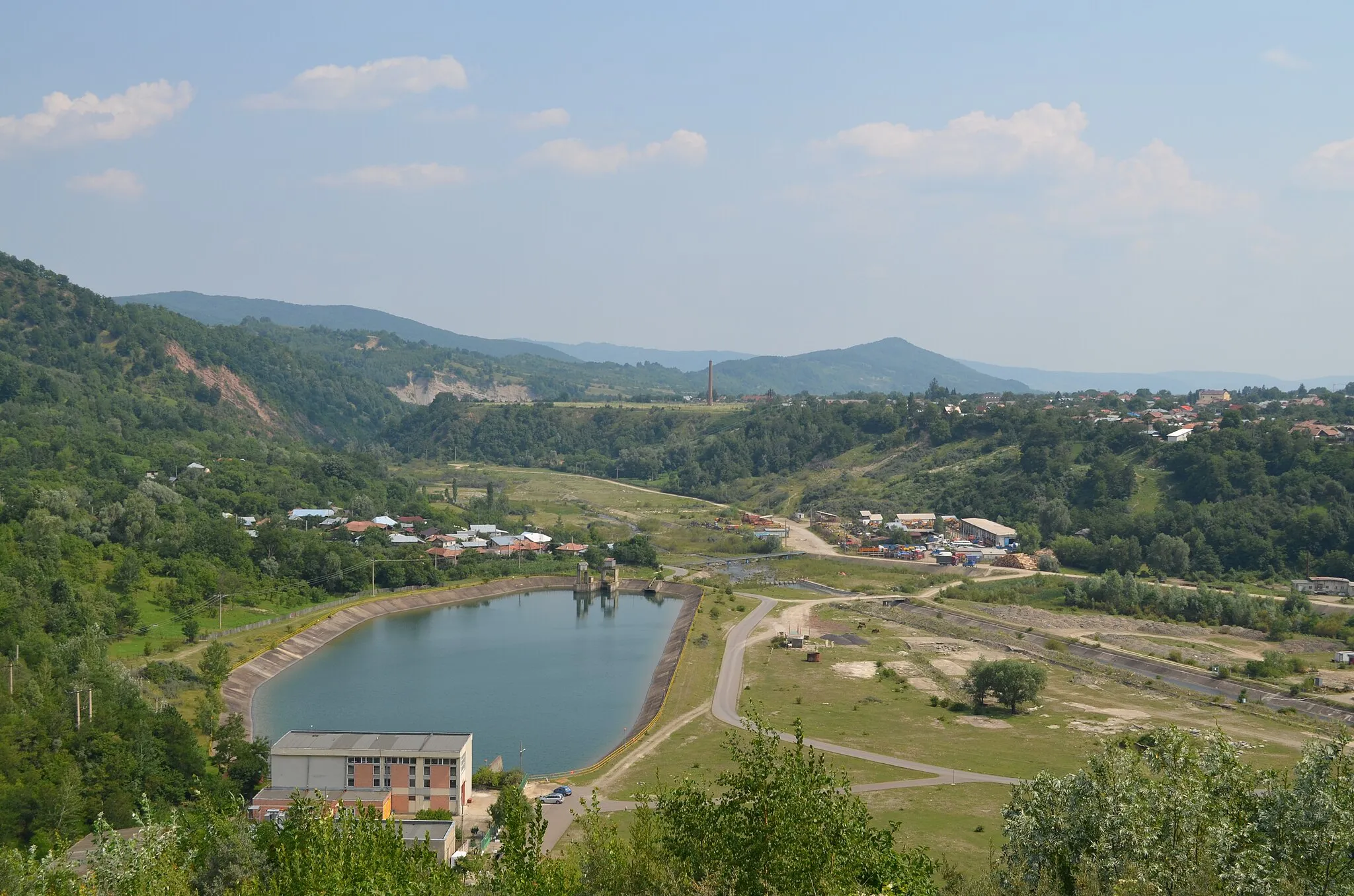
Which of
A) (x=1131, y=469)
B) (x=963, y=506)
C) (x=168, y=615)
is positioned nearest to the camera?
(x=168, y=615)

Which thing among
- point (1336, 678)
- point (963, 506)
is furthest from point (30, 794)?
point (963, 506)

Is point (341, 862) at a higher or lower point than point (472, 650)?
higher

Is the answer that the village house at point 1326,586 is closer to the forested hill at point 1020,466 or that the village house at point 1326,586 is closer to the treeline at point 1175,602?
the forested hill at point 1020,466

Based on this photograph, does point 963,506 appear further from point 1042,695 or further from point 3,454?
point 3,454

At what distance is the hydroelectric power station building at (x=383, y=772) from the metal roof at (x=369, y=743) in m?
0.03

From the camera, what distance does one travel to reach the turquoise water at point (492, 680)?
38.6 meters

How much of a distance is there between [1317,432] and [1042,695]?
52712mm

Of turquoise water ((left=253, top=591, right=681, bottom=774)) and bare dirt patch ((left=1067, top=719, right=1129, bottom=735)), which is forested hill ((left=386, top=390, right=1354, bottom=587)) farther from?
turquoise water ((left=253, top=591, right=681, bottom=774))

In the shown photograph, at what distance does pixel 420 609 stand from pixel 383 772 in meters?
33.4

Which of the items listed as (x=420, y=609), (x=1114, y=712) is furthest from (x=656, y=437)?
(x=1114, y=712)

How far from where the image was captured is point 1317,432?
3221 inches

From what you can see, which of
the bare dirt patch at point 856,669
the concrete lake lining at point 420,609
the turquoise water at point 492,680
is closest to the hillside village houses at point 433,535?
the concrete lake lining at point 420,609

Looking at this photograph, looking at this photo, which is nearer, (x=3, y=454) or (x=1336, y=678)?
(x=1336, y=678)

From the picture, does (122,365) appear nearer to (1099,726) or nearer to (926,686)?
(926,686)
